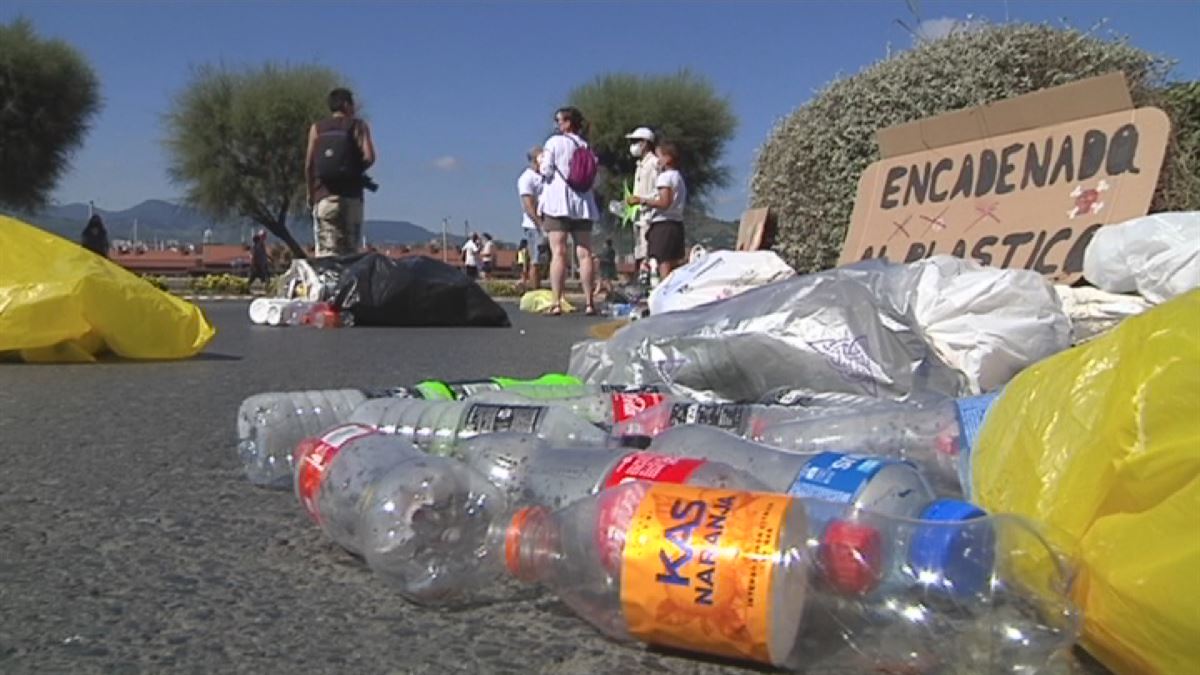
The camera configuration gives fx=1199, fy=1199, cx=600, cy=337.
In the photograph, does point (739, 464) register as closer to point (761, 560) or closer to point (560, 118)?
point (761, 560)

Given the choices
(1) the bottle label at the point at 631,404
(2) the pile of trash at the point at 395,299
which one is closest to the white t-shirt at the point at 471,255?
(2) the pile of trash at the point at 395,299

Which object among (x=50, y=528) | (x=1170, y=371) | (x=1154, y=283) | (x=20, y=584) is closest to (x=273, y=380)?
(x=50, y=528)

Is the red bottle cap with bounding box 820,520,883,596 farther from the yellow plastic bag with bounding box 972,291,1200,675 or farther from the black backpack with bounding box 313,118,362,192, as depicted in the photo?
the black backpack with bounding box 313,118,362,192

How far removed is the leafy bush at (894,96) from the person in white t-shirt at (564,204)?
1.62 m

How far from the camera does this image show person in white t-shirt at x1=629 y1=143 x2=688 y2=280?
10.3 meters

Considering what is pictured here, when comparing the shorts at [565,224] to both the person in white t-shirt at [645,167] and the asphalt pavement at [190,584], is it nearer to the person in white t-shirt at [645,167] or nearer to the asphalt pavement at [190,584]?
the person in white t-shirt at [645,167]

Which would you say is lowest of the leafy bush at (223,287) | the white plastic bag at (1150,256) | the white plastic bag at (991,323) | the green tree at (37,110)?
the leafy bush at (223,287)

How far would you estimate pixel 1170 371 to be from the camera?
52.7 inches

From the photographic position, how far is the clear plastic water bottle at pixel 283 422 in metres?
2.82

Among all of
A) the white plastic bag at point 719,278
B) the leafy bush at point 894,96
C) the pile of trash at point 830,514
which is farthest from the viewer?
the leafy bush at point 894,96

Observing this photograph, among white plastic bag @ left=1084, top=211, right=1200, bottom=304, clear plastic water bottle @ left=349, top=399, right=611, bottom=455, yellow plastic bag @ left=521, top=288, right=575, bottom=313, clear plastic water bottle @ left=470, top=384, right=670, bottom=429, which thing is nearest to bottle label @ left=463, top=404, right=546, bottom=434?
clear plastic water bottle @ left=349, top=399, right=611, bottom=455

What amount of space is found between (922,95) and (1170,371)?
683cm

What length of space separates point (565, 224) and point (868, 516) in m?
8.36

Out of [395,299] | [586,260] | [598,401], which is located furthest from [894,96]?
[598,401]
